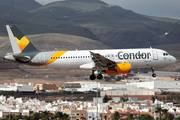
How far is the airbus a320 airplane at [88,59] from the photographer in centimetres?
7044

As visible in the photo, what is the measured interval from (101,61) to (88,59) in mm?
2434

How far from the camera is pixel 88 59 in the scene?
7088 centimetres

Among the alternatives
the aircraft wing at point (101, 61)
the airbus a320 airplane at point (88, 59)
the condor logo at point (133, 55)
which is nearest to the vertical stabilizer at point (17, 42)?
the airbus a320 airplane at point (88, 59)

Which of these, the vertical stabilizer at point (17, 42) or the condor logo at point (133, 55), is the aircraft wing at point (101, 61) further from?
the vertical stabilizer at point (17, 42)

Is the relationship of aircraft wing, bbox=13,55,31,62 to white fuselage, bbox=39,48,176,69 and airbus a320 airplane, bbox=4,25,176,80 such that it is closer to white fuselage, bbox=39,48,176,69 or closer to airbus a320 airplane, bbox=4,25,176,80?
airbus a320 airplane, bbox=4,25,176,80

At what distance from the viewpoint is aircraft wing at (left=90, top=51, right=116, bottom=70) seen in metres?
68.3

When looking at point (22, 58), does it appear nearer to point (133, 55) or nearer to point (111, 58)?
point (111, 58)

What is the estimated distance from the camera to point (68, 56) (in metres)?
71.4

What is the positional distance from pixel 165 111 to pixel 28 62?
8120cm

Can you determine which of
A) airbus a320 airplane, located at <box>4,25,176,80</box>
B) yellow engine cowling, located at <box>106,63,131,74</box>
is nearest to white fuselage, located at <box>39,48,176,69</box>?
airbus a320 airplane, located at <box>4,25,176,80</box>

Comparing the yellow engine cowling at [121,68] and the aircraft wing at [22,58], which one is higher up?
the aircraft wing at [22,58]

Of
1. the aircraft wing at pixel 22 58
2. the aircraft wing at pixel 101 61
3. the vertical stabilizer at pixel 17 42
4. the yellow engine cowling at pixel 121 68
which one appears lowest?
the yellow engine cowling at pixel 121 68

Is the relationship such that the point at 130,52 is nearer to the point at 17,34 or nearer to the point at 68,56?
the point at 68,56

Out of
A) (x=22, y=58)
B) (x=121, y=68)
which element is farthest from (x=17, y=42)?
(x=121, y=68)
